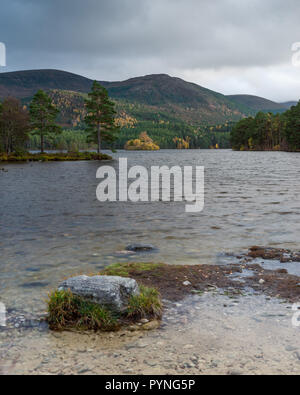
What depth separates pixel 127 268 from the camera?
394 inches

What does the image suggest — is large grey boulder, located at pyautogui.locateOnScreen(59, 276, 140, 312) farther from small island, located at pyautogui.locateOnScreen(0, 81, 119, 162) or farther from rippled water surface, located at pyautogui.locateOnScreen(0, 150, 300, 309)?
small island, located at pyautogui.locateOnScreen(0, 81, 119, 162)

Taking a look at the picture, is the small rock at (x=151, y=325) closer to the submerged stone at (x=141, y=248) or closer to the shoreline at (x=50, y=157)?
the submerged stone at (x=141, y=248)

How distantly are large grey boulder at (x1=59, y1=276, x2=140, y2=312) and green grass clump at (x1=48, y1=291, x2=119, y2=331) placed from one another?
4.5 inches

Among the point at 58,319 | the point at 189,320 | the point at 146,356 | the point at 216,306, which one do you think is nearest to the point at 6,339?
the point at 58,319

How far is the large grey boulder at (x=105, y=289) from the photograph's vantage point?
22.9ft

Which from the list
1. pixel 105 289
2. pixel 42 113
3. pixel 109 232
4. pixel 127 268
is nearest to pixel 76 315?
pixel 105 289

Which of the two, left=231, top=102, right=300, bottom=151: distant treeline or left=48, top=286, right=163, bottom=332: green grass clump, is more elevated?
left=231, top=102, right=300, bottom=151: distant treeline

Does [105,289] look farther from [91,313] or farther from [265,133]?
[265,133]

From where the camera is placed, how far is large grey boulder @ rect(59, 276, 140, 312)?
22.9 ft

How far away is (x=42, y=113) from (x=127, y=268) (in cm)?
8419

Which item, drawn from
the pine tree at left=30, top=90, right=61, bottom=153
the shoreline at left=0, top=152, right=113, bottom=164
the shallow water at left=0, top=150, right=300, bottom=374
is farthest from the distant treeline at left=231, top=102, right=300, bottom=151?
the shallow water at left=0, top=150, right=300, bottom=374

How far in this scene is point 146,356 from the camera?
5754 millimetres

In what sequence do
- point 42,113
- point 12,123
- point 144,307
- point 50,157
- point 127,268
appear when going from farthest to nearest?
point 42,113
point 50,157
point 12,123
point 127,268
point 144,307
